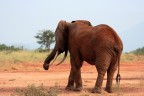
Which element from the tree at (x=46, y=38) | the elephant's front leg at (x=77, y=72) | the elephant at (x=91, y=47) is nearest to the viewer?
the elephant at (x=91, y=47)

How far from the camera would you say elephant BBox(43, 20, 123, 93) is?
47.7 ft

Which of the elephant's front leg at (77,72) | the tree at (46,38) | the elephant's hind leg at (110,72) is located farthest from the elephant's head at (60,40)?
the tree at (46,38)

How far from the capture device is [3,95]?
14.0m

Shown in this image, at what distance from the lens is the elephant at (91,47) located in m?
14.5

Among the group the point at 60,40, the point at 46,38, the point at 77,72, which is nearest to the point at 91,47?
the point at 77,72

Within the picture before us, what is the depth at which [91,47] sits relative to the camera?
14898 millimetres

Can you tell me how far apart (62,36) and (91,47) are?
5.05 feet

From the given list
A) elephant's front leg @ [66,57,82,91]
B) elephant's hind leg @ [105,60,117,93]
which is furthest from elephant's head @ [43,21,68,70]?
elephant's hind leg @ [105,60,117,93]

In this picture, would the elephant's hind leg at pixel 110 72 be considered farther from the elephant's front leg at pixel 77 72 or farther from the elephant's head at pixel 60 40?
the elephant's head at pixel 60 40

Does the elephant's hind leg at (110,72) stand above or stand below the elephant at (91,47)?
below

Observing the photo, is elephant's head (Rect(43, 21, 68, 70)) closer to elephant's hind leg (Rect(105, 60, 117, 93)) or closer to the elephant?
the elephant

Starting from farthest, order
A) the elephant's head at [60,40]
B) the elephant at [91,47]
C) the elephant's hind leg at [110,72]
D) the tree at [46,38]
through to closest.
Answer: the tree at [46,38], the elephant's head at [60,40], the elephant's hind leg at [110,72], the elephant at [91,47]

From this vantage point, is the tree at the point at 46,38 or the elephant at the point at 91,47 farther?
the tree at the point at 46,38

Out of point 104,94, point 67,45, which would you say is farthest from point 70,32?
point 104,94
